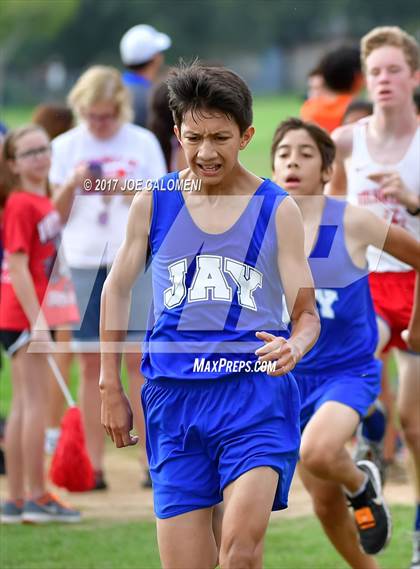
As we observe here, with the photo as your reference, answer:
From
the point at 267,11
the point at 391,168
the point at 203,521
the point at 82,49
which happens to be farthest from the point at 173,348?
the point at 82,49

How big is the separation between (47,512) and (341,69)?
12.4ft

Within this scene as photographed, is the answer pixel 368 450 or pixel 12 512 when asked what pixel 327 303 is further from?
pixel 12 512

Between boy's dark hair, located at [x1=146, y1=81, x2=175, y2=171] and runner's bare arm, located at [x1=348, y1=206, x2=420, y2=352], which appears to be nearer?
runner's bare arm, located at [x1=348, y1=206, x2=420, y2=352]

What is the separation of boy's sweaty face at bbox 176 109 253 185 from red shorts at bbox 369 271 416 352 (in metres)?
2.44

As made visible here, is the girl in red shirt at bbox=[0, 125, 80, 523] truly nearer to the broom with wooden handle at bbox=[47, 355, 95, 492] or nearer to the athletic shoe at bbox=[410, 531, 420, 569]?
the broom with wooden handle at bbox=[47, 355, 95, 492]

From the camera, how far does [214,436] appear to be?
419cm

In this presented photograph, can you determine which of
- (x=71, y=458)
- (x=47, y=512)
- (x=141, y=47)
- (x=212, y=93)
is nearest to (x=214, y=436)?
(x=212, y=93)

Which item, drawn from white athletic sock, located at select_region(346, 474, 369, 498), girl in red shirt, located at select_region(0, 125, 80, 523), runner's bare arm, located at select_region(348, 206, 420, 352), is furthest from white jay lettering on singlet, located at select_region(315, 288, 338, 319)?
girl in red shirt, located at select_region(0, 125, 80, 523)

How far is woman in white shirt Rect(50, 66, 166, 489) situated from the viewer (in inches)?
310

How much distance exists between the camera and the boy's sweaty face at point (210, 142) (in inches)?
163

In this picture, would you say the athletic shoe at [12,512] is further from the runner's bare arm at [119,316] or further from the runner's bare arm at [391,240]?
the runner's bare arm at [119,316]

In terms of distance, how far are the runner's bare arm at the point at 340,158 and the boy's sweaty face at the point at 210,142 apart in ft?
7.76

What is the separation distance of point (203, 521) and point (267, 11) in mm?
52718

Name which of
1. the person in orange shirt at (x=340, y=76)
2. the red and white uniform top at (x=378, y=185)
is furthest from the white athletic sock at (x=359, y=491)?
→ the person in orange shirt at (x=340, y=76)
